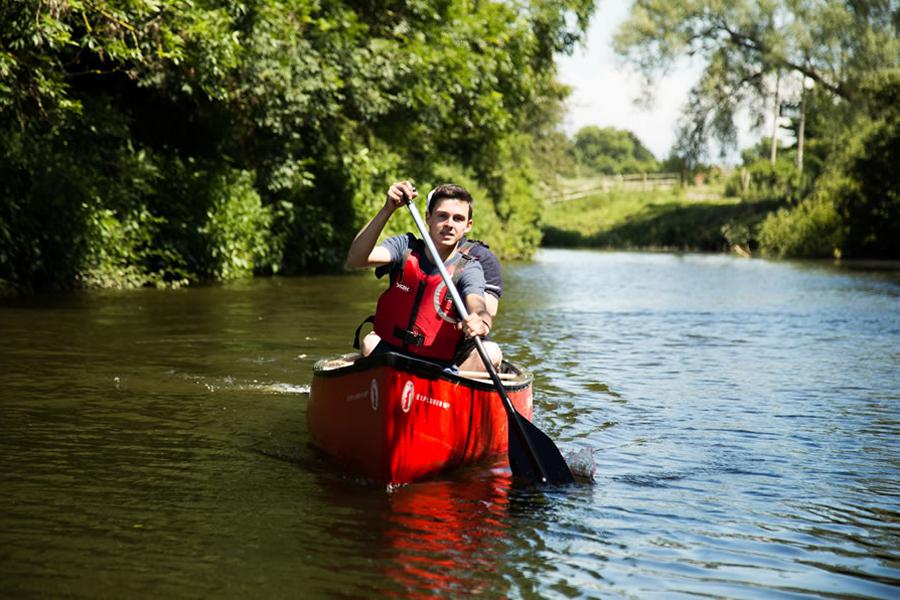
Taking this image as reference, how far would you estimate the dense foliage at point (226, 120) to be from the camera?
557 inches

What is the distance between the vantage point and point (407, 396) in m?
5.38

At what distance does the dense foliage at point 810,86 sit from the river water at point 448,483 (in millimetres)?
26827

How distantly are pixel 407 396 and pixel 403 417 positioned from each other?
108 mm

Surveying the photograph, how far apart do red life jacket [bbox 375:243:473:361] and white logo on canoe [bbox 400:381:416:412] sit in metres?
0.63

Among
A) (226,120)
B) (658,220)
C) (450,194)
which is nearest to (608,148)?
(658,220)

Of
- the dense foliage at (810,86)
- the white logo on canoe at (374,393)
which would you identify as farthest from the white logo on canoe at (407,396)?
the dense foliage at (810,86)

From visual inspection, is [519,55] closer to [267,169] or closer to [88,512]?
[267,169]

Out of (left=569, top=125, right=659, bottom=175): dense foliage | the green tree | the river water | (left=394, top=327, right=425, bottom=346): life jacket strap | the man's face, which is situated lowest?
the river water

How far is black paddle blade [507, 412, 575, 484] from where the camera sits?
5773mm

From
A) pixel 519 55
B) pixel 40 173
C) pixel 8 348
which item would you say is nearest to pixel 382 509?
pixel 8 348

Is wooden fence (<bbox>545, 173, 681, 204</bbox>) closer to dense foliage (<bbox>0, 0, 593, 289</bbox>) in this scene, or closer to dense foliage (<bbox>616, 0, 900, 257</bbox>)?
dense foliage (<bbox>616, 0, 900, 257</bbox>)

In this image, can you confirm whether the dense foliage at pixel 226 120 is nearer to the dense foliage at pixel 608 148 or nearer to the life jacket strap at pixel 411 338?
the life jacket strap at pixel 411 338

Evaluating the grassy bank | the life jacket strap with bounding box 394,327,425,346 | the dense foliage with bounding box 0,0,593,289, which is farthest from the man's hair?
the grassy bank

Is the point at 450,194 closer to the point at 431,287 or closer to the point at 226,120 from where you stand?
the point at 431,287
